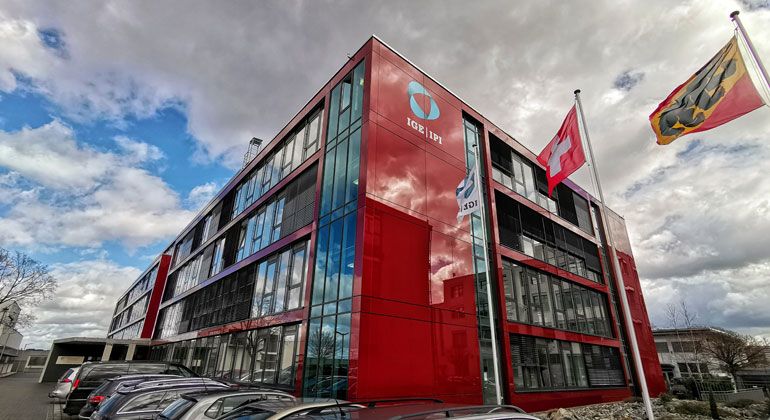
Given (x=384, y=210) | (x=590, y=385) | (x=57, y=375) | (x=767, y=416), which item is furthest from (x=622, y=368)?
(x=57, y=375)

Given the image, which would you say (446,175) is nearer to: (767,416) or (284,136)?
(284,136)

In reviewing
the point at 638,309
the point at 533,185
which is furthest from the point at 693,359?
the point at 533,185

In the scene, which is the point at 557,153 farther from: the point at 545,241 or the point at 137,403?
the point at 545,241

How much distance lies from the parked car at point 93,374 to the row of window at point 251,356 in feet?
13.9

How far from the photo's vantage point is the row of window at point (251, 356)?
17984 mm

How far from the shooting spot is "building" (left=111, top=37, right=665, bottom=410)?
14.9 meters

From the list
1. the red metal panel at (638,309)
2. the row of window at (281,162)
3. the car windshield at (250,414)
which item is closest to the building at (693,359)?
the red metal panel at (638,309)

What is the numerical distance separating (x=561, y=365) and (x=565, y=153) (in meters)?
15.5

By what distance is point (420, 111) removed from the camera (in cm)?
1914

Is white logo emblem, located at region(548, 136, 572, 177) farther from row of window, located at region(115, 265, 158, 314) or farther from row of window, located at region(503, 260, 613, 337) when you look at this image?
row of window, located at region(115, 265, 158, 314)

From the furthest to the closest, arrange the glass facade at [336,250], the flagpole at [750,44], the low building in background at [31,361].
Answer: the low building in background at [31,361] → the glass facade at [336,250] → the flagpole at [750,44]

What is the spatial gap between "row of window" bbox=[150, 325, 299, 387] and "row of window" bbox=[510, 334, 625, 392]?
1109 cm

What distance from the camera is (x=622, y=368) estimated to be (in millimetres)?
→ 28641

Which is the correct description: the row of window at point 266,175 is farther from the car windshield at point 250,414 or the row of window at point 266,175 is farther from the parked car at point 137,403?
the car windshield at point 250,414
